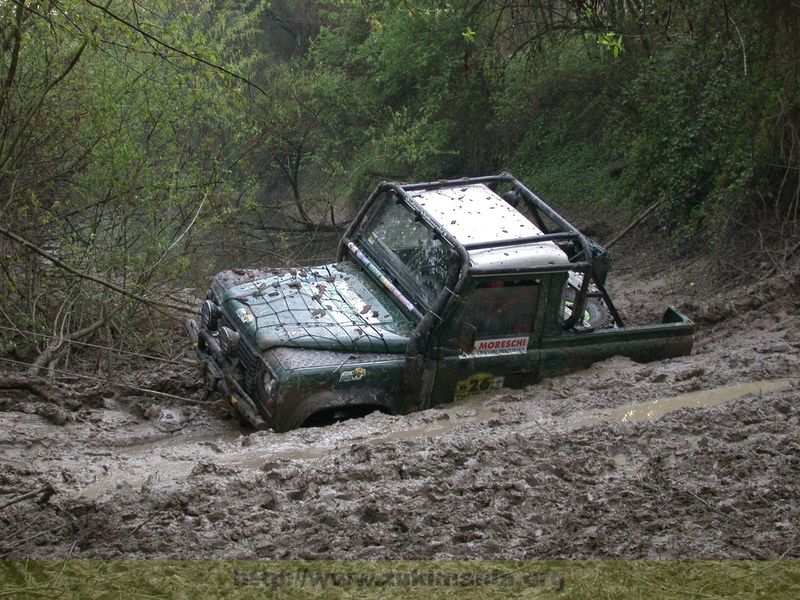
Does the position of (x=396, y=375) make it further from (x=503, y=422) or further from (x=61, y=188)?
(x=61, y=188)

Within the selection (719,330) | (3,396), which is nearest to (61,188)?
(3,396)

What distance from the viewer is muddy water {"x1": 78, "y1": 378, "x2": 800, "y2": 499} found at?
215 inches

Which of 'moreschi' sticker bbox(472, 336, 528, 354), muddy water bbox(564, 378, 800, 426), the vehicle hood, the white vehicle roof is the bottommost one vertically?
muddy water bbox(564, 378, 800, 426)

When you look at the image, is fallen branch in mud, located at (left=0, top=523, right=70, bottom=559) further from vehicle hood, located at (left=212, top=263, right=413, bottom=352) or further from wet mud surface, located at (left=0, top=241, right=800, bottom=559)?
vehicle hood, located at (left=212, top=263, right=413, bottom=352)

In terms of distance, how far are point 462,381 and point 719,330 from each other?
3634 millimetres

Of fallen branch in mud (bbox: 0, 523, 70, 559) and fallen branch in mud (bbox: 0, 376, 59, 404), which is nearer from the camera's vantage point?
fallen branch in mud (bbox: 0, 523, 70, 559)

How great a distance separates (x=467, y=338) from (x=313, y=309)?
114 centimetres

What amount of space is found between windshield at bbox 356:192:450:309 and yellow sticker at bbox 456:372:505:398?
625 millimetres

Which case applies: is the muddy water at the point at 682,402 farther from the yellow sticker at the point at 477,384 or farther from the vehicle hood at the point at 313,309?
the vehicle hood at the point at 313,309

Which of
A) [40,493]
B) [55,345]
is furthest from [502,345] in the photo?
[55,345]

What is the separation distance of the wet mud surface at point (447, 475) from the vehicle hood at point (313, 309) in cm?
61

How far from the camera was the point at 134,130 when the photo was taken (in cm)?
1123

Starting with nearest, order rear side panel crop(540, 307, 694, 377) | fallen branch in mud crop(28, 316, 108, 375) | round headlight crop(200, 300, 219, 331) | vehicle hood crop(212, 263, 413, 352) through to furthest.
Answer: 1. vehicle hood crop(212, 263, 413, 352)
2. round headlight crop(200, 300, 219, 331)
3. rear side panel crop(540, 307, 694, 377)
4. fallen branch in mud crop(28, 316, 108, 375)

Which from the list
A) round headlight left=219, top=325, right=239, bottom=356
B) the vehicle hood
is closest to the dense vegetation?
round headlight left=219, top=325, right=239, bottom=356
